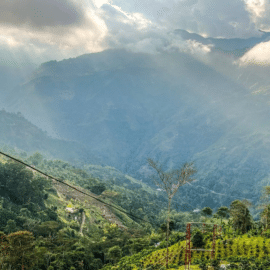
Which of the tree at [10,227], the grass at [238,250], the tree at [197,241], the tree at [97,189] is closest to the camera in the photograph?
the grass at [238,250]

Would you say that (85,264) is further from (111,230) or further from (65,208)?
(65,208)

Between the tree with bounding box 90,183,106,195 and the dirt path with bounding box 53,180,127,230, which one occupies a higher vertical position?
the tree with bounding box 90,183,106,195

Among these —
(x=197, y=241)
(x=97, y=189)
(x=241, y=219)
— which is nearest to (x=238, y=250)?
(x=197, y=241)

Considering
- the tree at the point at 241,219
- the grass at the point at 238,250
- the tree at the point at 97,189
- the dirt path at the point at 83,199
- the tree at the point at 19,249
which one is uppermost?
the tree at the point at 97,189

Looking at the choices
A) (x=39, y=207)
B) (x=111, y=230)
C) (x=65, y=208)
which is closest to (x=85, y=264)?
(x=111, y=230)

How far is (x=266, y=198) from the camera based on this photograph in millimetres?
41219

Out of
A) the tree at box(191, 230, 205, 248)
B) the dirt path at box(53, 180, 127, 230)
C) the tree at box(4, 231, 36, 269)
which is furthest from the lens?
the dirt path at box(53, 180, 127, 230)

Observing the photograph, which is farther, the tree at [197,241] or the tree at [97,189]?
the tree at [97,189]

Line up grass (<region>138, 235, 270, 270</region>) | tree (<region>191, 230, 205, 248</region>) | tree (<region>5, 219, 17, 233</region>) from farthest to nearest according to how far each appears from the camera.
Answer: tree (<region>5, 219, 17, 233</region>)
tree (<region>191, 230, 205, 248</region>)
grass (<region>138, 235, 270, 270</region>)

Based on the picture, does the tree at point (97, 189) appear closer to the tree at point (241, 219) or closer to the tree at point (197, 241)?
the tree at point (241, 219)

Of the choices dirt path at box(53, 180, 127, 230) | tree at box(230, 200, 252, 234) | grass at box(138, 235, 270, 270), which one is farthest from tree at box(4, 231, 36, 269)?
dirt path at box(53, 180, 127, 230)

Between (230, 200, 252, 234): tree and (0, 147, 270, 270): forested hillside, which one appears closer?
(0, 147, 270, 270): forested hillside

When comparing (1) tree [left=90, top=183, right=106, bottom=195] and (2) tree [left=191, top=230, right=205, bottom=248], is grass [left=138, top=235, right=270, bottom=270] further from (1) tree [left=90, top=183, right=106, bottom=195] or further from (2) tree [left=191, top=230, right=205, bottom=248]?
(1) tree [left=90, top=183, right=106, bottom=195]

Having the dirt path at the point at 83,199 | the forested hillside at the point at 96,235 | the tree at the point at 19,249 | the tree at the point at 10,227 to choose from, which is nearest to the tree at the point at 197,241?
the forested hillside at the point at 96,235
